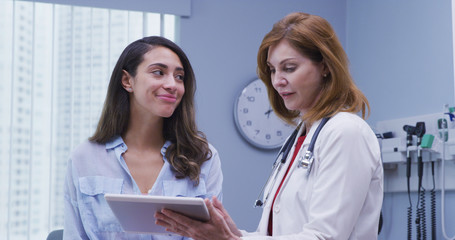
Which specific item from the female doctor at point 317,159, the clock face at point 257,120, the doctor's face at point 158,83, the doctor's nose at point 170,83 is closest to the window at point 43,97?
the clock face at point 257,120

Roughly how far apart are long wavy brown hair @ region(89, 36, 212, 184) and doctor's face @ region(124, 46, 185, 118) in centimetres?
3

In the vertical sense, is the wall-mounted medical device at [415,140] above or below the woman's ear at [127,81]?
below

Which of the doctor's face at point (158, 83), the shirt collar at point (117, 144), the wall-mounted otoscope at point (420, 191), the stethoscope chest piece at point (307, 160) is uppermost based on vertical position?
the doctor's face at point (158, 83)

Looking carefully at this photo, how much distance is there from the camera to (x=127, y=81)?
6.49 ft

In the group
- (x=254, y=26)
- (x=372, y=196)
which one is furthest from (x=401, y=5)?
(x=372, y=196)

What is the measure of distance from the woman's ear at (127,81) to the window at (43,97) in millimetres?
1434

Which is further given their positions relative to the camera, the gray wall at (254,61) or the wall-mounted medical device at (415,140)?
the gray wall at (254,61)

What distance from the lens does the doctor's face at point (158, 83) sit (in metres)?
1.88

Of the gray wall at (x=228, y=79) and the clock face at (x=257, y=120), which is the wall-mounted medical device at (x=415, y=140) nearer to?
the clock face at (x=257, y=120)

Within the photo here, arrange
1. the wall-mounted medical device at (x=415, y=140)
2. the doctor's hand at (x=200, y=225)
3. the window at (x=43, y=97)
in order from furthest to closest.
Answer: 1. the window at (x=43, y=97)
2. the wall-mounted medical device at (x=415, y=140)
3. the doctor's hand at (x=200, y=225)

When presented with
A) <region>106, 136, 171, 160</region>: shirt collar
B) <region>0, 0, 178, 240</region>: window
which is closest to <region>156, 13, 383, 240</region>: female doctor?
<region>106, 136, 171, 160</region>: shirt collar

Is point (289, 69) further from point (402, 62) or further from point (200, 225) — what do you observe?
point (402, 62)

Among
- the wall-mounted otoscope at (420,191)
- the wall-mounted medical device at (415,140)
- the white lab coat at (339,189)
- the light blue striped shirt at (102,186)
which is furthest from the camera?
the wall-mounted otoscope at (420,191)

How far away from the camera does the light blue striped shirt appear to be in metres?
1.83
